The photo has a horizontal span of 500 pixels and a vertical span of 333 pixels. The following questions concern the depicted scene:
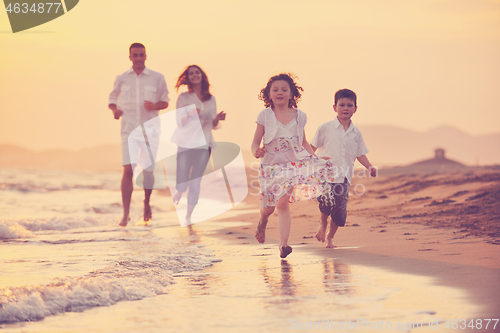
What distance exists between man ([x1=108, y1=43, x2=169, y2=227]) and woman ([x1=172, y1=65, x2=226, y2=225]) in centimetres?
38

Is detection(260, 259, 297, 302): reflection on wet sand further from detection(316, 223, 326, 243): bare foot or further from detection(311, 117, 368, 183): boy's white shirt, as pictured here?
detection(311, 117, 368, 183): boy's white shirt

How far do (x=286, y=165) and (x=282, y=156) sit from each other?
0.09 m

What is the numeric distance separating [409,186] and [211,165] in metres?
5.51

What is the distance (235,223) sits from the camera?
330 inches

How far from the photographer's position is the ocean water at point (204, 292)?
108 inches

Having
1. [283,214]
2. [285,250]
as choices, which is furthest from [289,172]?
[285,250]

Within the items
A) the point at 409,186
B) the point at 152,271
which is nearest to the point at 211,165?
the point at 152,271

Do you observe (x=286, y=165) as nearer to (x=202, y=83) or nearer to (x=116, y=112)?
(x=202, y=83)

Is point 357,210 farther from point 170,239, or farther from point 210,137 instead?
point 170,239

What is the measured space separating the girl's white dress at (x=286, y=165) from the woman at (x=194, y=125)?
2.68 m

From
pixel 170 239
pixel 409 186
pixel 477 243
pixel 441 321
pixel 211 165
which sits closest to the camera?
pixel 441 321

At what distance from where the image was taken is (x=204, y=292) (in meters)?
3.47

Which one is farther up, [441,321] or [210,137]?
[210,137]

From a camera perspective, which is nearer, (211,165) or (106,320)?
(106,320)
